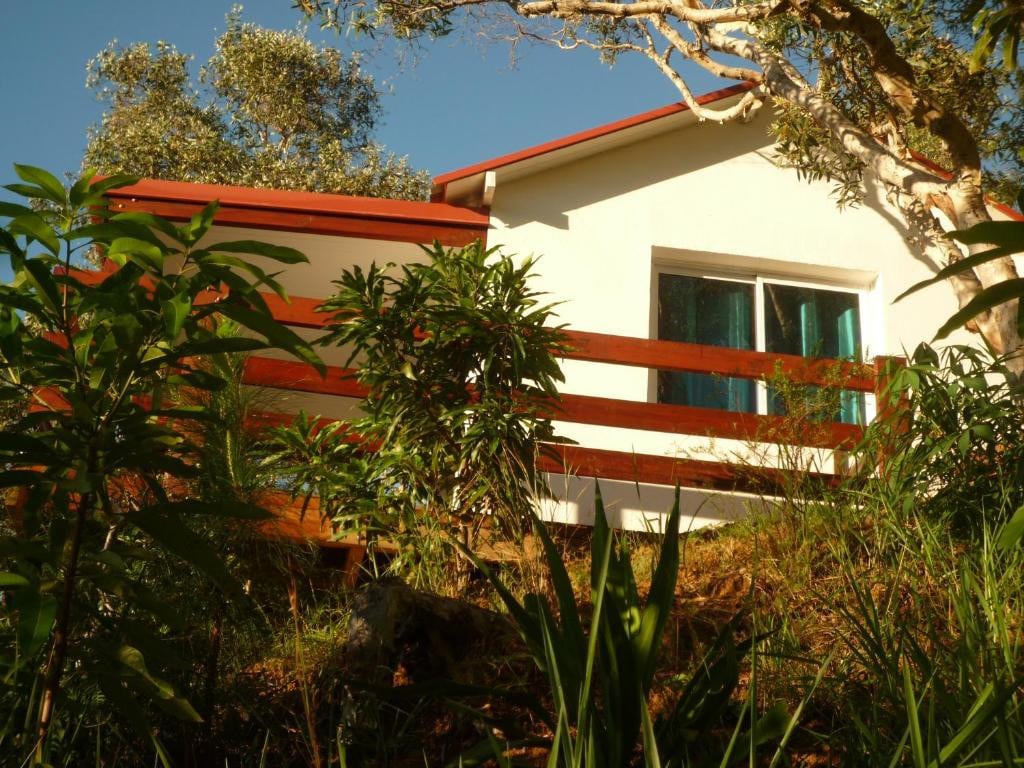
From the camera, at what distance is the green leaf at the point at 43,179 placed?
2648 millimetres

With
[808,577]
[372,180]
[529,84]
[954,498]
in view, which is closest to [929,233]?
[529,84]

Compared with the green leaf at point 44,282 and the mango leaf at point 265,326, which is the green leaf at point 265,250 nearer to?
the mango leaf at point 265,326

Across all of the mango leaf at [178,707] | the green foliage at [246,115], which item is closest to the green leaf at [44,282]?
the mango leaf at [178,707]

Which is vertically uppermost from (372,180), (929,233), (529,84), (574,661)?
(372,180)

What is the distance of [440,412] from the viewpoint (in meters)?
5.39

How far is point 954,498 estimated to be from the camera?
453 centimetres

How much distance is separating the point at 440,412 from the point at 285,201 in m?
3.65

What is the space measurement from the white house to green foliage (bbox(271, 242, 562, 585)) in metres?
2.53

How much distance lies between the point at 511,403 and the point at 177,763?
2740 mm

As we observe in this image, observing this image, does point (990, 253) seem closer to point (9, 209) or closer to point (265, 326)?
point (265, 326)

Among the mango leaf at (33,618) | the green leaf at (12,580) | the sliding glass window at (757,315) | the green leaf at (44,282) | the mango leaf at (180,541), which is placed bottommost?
the mango leaf at (33,618)

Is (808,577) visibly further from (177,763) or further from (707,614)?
(177,763)

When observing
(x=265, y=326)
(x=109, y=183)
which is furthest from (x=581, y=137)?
(x=265, y=326)

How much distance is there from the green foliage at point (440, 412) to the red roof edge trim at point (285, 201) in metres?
2.70
